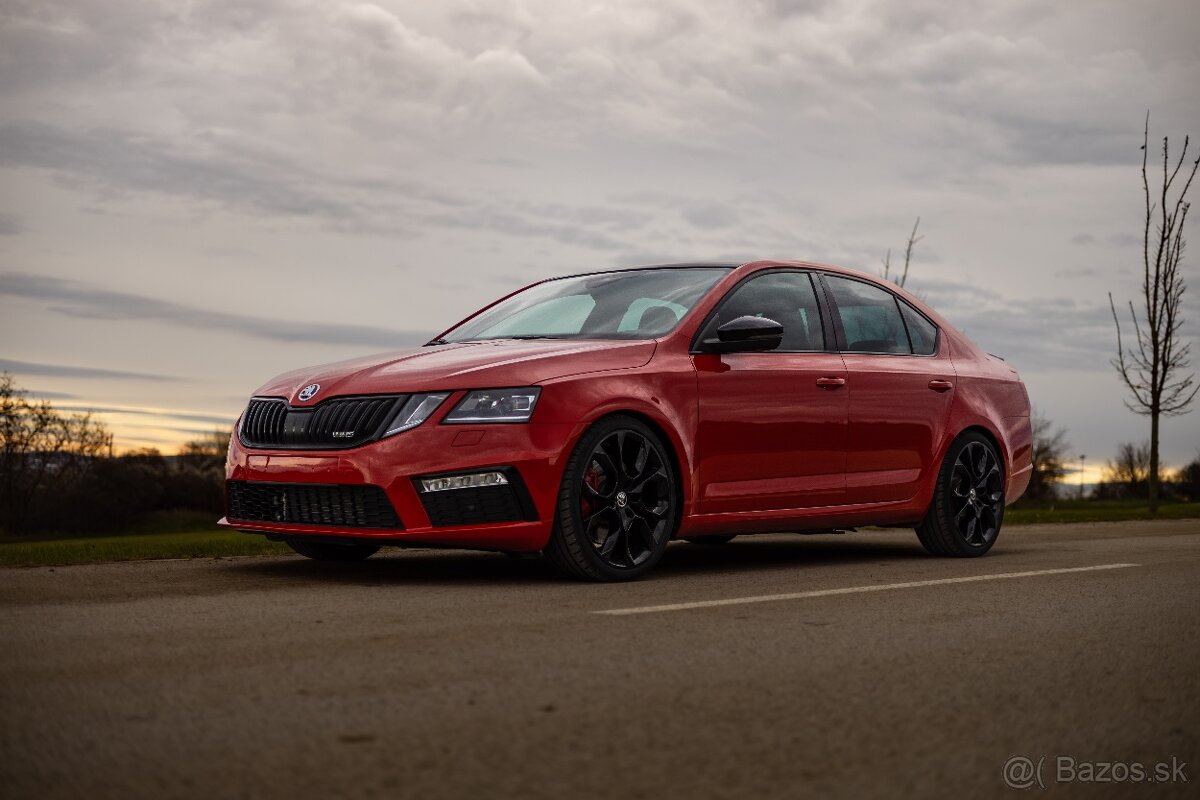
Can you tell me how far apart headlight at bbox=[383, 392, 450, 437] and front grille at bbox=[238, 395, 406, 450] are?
0.13 ft

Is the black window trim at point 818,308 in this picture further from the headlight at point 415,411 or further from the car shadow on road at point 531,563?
the headlight at point 415,411

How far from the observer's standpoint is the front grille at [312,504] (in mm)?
6652

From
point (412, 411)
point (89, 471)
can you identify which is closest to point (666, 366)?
point (412, 411)

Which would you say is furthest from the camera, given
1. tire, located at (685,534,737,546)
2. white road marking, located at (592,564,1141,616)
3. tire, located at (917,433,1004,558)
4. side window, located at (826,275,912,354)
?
tire, located at (685,534,737,546)

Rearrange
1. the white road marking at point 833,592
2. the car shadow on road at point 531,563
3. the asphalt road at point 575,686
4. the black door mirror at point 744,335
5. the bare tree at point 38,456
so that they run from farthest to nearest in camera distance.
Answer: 1. the bare tree at point 38,456
2. the black door mirror at point 744,335
3. the car shadow on road at point 531,563
4. the white road marking at point 833,592
5. the asphalt road at point 575,686

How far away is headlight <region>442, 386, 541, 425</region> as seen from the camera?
663 cm

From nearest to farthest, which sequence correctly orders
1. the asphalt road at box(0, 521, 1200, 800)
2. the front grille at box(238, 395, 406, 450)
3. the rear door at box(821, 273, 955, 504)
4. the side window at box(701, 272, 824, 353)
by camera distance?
the asphalt road at box(0, 521, 1200, 800), the front grille at box(238, 395, 406, 450), the side window at box(701, 272, 824, 353), the rear door at box(821, 273, 955, 504)

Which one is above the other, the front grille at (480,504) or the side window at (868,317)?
the side window at (868,317)

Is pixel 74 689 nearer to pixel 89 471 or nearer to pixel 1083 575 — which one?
pixel 1083 575

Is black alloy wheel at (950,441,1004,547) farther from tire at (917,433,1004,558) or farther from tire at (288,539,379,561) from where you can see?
tire at (288,539,379,561)

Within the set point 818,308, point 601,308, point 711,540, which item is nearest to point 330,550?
point 601,308

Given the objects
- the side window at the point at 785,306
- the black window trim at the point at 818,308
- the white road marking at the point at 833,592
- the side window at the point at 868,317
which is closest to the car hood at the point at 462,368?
the black window trim at the point at 818,308

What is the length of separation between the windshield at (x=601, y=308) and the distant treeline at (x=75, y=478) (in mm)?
63524

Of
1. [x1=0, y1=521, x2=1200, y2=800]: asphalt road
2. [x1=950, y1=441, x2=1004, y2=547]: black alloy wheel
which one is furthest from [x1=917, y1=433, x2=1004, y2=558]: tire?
[x1=0, y1=521, x2=1200, y2=800]: asphalt road
